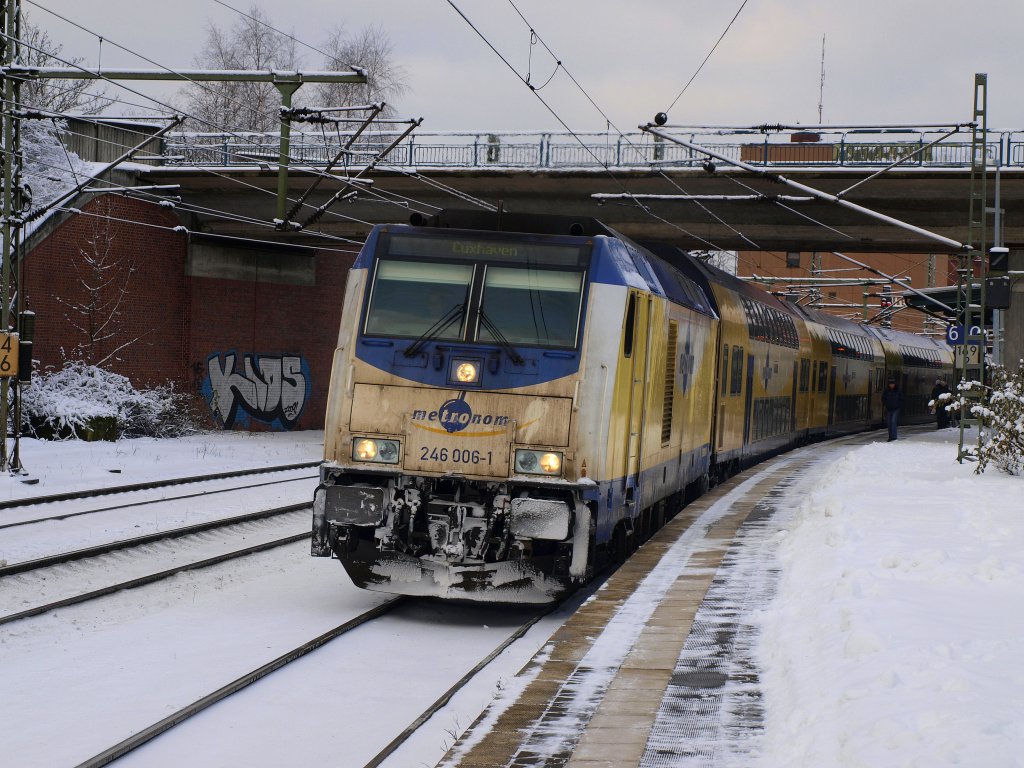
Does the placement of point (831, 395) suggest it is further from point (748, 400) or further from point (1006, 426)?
point (1006, 426)

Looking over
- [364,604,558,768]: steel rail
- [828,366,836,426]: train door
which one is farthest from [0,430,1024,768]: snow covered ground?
[828,366,836,426]: train door

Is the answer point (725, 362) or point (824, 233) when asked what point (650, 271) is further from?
point (824, 233)

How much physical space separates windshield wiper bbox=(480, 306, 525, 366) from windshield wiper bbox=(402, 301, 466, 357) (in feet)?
0.65

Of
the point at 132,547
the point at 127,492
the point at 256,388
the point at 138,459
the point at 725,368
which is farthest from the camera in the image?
the point at 256,388

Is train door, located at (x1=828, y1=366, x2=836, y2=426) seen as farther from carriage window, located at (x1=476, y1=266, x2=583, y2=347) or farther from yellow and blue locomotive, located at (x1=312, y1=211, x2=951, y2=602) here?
carriage window, located at (x1=476, y1=266, x2=583, y2=347)

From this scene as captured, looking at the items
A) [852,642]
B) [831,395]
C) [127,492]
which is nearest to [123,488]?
[127,492]

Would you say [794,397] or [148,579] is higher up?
[794,397]

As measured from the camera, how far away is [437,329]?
388 inches

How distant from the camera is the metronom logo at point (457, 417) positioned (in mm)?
9484

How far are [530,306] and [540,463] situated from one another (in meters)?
1.32

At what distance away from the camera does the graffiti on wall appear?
112 ft

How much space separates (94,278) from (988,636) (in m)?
26.5

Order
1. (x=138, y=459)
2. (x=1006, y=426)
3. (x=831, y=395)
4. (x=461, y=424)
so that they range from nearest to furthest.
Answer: (x=461, y=424) → (x=1006, y=426) → (x=138, y=459) → (x=831, y=395)

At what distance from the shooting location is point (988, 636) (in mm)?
6570
